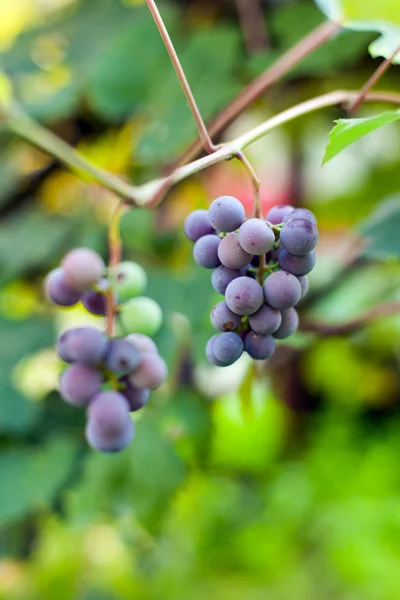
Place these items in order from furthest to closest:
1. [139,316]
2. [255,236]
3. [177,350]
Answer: [177,350]
[139,316]
[255,236]

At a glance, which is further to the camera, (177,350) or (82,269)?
(177,350)

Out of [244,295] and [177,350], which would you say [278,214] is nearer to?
[244,295]

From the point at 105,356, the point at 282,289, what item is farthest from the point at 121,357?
the point at 282,289

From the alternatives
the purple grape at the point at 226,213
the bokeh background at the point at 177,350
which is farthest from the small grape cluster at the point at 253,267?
the bokeh background at the point at 177,350

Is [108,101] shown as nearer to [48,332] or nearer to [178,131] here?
[178,131]

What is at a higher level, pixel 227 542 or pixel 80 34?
pixel 80 34

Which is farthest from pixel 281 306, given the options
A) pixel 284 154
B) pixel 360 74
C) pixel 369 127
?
pixel 284 154

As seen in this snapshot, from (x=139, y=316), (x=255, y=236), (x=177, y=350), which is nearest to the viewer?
(x=255, y=236)

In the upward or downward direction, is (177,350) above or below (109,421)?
above
